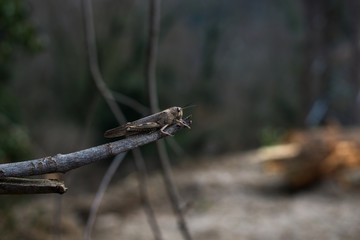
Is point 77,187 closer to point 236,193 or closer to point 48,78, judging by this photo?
point 48,78

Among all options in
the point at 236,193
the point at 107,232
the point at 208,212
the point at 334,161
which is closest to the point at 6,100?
the point at 107,232

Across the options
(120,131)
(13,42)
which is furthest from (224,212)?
(120,131)

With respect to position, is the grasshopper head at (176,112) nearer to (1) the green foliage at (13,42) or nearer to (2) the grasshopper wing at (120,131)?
(2) the grasshopper wing at (120,131)

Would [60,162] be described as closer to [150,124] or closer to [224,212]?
[150,124]

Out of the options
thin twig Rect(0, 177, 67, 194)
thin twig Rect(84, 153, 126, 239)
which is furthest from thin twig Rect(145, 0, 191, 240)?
thin twig Rect(0, 177, 67, 194)

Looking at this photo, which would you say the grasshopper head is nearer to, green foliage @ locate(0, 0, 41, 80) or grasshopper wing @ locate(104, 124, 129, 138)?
grasshopper wing @ locate(104, 124, 129, 138)
